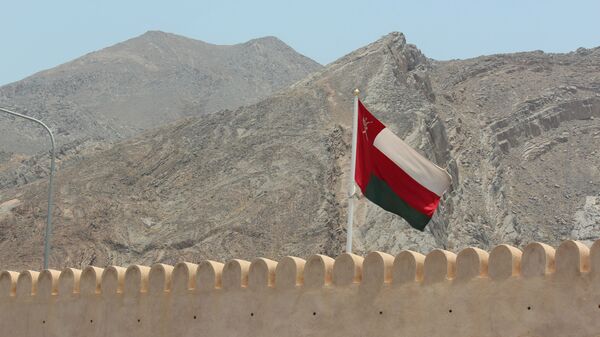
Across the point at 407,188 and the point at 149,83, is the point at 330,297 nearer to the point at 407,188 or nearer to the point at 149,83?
the point at 407,188

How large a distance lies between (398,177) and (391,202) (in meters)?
0.28

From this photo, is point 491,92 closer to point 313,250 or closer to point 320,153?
point 320,153

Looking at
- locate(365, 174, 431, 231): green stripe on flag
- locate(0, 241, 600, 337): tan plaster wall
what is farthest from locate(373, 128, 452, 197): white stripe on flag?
locate(0, 241, 600, 337): tan plaster wall

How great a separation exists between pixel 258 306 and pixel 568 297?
3.59 metres

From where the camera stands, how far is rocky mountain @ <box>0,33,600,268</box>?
45.0 m

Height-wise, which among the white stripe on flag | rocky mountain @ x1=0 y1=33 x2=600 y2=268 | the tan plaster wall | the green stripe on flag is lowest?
the tan plaster wall

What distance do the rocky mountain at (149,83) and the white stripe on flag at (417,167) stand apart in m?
77.6

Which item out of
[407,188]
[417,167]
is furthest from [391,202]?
[417,167]

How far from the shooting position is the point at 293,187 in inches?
1863

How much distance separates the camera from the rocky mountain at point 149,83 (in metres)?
99.0

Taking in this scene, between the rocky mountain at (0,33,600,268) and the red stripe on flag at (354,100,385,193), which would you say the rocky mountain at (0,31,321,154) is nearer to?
the rocky mountain at (0,33,600,268)

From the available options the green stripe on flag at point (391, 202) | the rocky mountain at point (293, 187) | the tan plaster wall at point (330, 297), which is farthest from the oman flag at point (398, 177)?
the rocky mountain at point (293, 187)

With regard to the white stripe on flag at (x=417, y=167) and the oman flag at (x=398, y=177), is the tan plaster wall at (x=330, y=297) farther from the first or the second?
the white stripe on flag at (x=417, y=167)

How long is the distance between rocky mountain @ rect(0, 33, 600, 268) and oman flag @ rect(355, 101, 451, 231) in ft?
96.3
